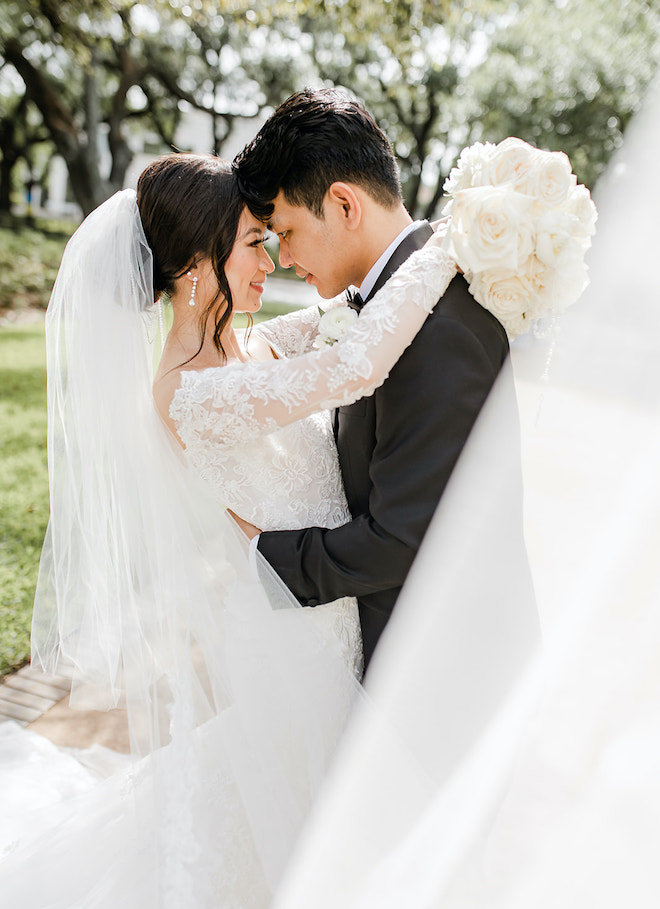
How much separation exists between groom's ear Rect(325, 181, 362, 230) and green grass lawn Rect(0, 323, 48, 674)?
117 inches

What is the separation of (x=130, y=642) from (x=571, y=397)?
12.1 metres

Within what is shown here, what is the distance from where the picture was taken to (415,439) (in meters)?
1.96

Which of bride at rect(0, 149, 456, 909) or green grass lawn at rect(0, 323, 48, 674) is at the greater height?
bride at rect(0, 149, 456, 909)

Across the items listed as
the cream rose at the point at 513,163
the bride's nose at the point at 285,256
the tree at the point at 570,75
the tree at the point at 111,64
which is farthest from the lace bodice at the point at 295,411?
the tree at the point at 570,75

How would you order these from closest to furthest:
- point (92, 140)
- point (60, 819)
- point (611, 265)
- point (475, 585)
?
1. point (475, 585)
2. point (60, 819)
3. point (611, 265)
4. point (92, 140)

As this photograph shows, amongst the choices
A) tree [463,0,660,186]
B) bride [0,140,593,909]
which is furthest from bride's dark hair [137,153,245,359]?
tree [463,0,660,186]

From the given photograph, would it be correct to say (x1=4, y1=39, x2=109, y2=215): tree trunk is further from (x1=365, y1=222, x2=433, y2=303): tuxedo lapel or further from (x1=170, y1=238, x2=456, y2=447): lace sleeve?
(x1=170, y1=238, x2=456, y2=447): lace sleeve

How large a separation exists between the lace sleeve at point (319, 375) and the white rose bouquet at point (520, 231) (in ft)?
0.40

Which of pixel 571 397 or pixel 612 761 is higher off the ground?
pixel 612 761

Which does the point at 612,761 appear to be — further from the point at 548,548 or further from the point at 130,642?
the point at 548,548

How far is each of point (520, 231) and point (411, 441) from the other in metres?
0.60

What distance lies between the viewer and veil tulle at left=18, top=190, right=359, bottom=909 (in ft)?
7.22

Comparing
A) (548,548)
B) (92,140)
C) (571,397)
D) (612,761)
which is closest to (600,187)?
(571,397)

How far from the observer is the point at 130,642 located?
2.40 meters
